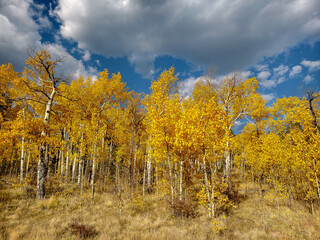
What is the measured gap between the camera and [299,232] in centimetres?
767

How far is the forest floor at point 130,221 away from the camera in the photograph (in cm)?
636

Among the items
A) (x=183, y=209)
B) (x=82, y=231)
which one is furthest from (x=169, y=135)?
(x=82, y=231)

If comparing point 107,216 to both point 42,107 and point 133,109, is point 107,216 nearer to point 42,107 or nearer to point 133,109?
point 133,109

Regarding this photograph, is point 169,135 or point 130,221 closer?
point 130,221

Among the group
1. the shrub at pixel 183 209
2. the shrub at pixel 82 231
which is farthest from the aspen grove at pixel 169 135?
the shrub at pixel 82 231

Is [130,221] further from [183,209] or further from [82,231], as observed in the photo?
[183,209]

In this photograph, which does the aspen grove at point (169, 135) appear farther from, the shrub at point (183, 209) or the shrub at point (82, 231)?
the shrub at point (82, 231)

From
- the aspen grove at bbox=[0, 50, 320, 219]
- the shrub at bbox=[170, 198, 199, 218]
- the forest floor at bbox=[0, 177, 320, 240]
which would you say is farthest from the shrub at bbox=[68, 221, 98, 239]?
the shrub at bbox=[170, 198, 199, 218]

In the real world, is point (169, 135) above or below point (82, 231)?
above

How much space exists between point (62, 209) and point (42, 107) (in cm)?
1032

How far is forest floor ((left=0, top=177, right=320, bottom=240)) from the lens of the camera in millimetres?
6355

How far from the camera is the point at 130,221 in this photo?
8.28 meters

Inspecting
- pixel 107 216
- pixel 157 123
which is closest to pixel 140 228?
pixel 107 216

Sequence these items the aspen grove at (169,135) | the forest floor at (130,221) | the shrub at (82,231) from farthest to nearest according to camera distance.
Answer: the aspen grove at (169,135) → the forest floor at (130,221) → the shrub at (82,231)
